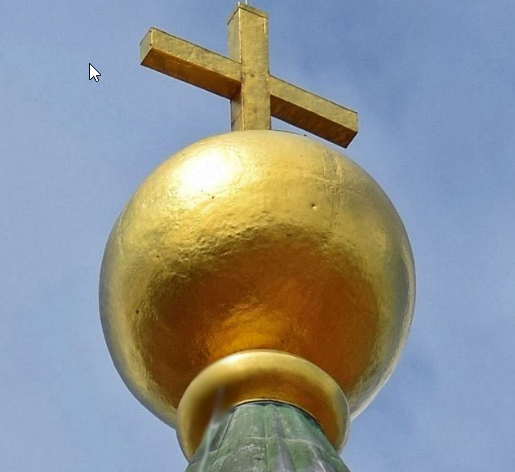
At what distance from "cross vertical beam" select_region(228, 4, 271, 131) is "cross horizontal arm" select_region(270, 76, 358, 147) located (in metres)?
0.10

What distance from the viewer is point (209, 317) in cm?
1000

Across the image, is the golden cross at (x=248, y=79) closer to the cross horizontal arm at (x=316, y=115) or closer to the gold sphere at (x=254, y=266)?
the cross horizontal arm at (x=316, y=115)

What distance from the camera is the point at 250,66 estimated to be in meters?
11.1

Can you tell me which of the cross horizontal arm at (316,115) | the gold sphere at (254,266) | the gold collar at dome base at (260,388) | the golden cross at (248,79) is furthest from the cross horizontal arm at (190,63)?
the gold collar at dome base at (260,388)

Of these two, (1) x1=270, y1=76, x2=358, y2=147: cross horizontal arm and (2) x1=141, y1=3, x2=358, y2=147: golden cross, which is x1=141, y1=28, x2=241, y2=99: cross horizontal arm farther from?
(1) x1=270, y1=76, x2=358, y2=147: cross horizontal arm

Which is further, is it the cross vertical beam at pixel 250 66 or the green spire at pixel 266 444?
the cross vertical beam at pixel 250 66

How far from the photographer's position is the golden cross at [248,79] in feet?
35.7

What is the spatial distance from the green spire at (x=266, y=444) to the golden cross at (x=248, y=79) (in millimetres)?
1594

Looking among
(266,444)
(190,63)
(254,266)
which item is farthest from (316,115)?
(266,444)

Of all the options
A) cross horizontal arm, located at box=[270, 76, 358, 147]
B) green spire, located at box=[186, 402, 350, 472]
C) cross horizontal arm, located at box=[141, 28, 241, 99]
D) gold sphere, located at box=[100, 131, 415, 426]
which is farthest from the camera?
cross horizontal arm, located at box=[270, 76, 358, 147]

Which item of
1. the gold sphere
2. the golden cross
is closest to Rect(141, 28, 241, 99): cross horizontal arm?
the golden cross

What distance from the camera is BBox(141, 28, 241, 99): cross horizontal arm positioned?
10.8 metres

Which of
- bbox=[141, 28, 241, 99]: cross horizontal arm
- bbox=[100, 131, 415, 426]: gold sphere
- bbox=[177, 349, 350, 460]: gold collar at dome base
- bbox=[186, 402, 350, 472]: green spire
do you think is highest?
bbox=[141, 28, 241, 99]: cross horizontal arm

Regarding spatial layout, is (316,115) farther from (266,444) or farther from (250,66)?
(266,444)
